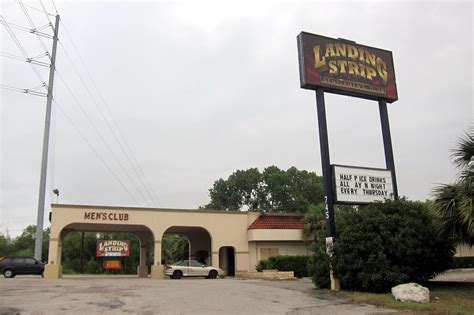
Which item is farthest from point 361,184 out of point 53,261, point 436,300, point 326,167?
point 53,261

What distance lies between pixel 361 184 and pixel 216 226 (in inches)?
657

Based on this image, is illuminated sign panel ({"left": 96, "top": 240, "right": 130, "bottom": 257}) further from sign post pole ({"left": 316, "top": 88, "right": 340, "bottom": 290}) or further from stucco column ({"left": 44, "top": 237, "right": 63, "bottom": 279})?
sign post pole ({"left": 316, "top": 88, "right": 340, "bottom": 290})

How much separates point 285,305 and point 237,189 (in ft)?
182

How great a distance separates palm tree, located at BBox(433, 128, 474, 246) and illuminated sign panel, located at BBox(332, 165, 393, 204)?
3.85 meters

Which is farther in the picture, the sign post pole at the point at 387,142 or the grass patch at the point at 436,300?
the sign post pole at the point at 387,142

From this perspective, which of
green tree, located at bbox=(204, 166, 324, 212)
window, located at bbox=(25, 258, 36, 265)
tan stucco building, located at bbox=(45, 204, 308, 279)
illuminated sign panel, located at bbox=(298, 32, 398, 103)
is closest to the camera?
illuminated sign panel, located at bbox=(298, 32, 398, 103)

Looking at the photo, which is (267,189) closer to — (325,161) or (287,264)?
(287,264)

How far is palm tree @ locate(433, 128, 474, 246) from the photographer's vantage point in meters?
14.5

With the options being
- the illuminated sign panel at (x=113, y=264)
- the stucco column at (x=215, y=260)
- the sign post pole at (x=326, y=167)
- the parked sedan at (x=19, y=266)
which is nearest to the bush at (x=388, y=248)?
the sign post pole at (x=326, y=167)

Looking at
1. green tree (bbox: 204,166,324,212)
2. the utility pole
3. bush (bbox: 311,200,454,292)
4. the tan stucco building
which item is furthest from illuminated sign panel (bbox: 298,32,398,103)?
green tree (bbox: 204,166,324,212)

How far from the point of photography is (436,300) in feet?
46.5

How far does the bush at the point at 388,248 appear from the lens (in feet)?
53.5

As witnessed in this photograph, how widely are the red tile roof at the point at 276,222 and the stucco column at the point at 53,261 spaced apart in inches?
541

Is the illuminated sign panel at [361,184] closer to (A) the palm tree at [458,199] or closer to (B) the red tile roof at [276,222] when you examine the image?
(A) the palm tree at [458,199]
